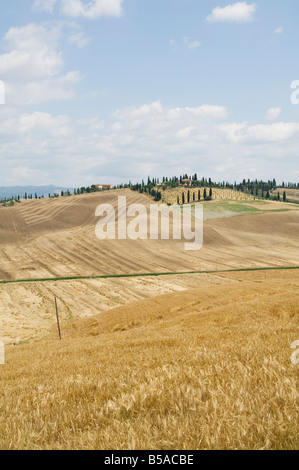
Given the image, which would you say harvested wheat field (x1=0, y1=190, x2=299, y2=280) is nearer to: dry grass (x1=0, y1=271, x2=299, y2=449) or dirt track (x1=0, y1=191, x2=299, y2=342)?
dirt track (x1=0, y1=191, x2=299, y2=342)

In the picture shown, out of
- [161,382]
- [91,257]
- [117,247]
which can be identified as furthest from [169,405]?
[117,247]

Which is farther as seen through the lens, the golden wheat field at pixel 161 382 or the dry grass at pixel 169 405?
the golden wheat field at pixel 161 382

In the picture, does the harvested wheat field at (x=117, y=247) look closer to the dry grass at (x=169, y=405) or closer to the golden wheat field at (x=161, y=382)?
the golden wheat field at (x=161, y=382)

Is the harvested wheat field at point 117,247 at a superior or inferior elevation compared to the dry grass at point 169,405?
inferior

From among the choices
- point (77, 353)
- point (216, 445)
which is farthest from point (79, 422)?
point (77, 353)

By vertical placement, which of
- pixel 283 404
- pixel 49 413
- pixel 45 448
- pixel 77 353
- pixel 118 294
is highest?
pixel 283 404

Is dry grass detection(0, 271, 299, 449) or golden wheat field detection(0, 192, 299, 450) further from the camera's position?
golden wheat field detection(0, 192, 299, 450)

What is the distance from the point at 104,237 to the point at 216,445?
92.6 meters

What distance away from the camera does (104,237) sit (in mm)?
95188

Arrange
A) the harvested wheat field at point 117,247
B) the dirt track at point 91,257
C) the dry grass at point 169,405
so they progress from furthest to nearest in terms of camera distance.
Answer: the harvested wheat field at point 117,247
the dirt track at point 91,257
the dry grass at point 169,405

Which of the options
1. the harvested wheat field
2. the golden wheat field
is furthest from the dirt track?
the golden wheat field

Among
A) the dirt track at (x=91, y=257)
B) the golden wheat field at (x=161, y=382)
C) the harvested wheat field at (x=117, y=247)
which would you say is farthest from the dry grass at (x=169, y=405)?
the harvested wheat field at (x=117, y=247)

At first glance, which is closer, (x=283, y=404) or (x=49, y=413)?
(x=283, y=404)
